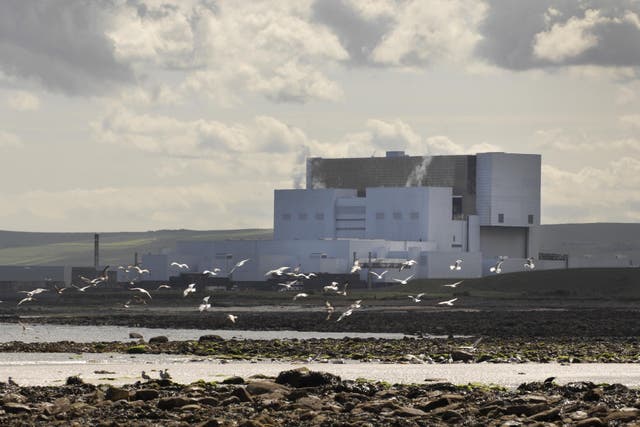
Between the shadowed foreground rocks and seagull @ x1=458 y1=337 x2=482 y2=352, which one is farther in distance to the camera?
seagull @ x1=458 y1=337 x2=482 y2=352

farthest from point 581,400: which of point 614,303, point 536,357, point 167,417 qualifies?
point 614,303

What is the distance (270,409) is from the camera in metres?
28.5

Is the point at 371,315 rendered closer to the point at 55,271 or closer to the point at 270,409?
the point at 270,409

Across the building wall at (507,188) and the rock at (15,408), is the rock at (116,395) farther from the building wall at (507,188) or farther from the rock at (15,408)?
the building wall at (507,188)

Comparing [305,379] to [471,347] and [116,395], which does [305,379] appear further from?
[471,347]

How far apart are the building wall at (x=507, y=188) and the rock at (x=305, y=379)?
108282 millimetres

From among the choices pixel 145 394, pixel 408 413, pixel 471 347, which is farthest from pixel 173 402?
pixel 471 347

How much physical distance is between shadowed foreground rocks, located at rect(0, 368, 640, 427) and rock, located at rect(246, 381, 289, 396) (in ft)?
0.08

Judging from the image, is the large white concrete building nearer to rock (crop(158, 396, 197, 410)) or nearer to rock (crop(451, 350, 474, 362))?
rock (crop(451, 350, 474, 362))

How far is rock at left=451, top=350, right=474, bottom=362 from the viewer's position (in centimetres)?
4384

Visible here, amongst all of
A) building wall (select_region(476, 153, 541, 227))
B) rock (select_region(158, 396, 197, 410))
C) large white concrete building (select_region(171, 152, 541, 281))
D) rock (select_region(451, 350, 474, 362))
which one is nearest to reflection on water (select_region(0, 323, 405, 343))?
rock (select_region(451, 350, 474, 362))

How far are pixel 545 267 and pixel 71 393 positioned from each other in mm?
115667

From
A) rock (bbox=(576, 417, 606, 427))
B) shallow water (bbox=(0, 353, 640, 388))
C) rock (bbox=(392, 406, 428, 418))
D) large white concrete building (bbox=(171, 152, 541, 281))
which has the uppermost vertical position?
large white concrete building (bbox=(171, 152, 541, 281))

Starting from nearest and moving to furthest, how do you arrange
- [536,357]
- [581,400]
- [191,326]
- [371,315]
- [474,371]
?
[581,400] < [474,371] < [536,357] < [191,326] < [371,315]
